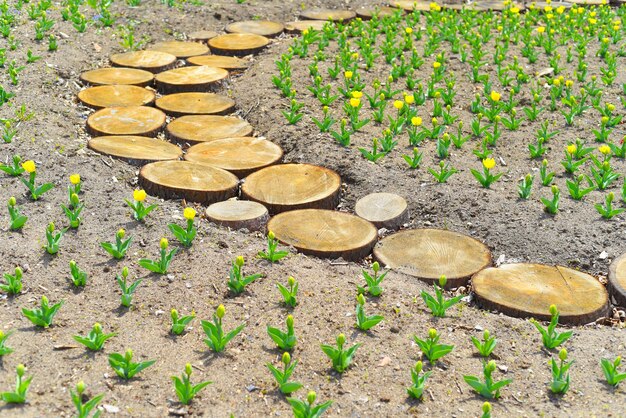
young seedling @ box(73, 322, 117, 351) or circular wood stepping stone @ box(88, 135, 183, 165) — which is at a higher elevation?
circular wood stepping stone @ box(88, 135, 183, 165)

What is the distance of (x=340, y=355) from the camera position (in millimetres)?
3588

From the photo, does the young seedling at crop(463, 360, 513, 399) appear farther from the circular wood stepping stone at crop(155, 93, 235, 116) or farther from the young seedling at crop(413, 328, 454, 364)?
the circular wood stepping stone at crop(155, 93, 235, 116)

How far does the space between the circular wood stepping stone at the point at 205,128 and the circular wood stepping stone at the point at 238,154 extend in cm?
16

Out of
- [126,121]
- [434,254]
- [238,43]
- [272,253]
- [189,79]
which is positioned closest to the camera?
[272,253]

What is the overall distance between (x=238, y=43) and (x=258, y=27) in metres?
0.60

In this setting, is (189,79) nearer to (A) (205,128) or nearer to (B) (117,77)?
(B) (117,77)

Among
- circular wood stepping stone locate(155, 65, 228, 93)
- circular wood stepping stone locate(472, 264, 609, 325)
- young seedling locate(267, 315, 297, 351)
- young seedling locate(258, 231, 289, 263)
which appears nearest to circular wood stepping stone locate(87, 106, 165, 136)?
circular wood stepping stone locate(155, 65, 228, 93)

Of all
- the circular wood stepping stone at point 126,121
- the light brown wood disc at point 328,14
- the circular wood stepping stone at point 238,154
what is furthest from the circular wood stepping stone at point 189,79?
the light brown wood disc at point 328,14

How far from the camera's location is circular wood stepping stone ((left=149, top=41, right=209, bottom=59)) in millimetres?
7793

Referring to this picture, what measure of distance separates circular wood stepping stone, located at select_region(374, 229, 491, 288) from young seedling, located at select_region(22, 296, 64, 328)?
1.67m

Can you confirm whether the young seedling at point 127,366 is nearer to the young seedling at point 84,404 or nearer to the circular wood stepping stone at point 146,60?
the young seedling at point 84,404

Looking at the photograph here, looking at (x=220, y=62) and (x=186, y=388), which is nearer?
(x=186, y=388)

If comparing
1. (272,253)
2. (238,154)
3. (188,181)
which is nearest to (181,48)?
(238,154)

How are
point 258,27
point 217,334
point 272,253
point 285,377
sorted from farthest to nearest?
point 258,27 < point 272,253 < point 217,334 < point 285,377
